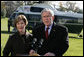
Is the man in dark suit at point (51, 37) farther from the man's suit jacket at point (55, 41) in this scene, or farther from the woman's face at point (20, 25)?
the woman's face at point (20, 25)

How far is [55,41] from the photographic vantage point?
3.81 meters

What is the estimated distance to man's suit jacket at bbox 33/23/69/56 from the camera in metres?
3.78

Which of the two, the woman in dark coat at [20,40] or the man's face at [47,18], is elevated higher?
the man's face at [47,18]

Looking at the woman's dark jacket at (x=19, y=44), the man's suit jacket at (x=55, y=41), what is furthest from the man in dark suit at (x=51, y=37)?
the woman's dark jacket at (x=19, y=44)

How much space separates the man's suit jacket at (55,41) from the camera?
12.4 ft

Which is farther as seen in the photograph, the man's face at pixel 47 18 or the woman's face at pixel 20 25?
the woman's face at pixel 20 25

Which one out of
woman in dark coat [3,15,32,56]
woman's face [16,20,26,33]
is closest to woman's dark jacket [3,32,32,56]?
woman in dark coat [3,15,32,56]

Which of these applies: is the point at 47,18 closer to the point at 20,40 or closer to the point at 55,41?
the point at 55,41

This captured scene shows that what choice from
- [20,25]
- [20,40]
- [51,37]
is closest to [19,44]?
[20,40]

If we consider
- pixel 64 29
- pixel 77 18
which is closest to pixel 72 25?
pixel 77 18

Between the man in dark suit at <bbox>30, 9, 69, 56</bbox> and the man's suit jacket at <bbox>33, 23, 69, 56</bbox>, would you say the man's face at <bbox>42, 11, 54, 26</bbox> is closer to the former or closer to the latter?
the man in dark suit at <bbox>30, 9, 69, 56</bbox>

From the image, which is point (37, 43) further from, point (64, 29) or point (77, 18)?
point (77, 18)

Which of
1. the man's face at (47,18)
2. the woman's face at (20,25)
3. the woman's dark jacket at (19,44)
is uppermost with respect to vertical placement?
the man's face at (47,18)

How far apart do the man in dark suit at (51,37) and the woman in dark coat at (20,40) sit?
0.15m
